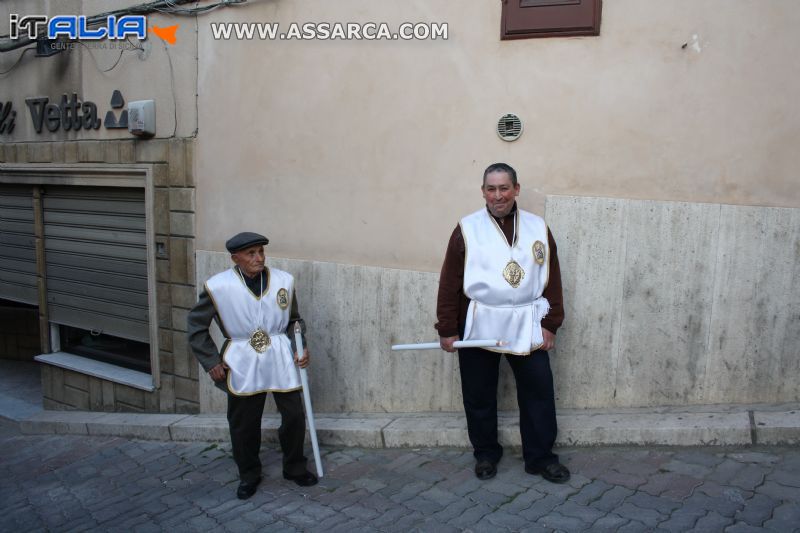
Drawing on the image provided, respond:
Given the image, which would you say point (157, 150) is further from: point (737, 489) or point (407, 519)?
point (737, 489)

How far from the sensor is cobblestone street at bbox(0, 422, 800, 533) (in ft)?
11.7

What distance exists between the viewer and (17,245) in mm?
8664

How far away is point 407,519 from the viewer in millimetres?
3863

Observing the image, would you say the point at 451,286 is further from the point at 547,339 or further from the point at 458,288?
the point at 547,339

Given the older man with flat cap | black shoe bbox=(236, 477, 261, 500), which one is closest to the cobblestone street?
black shoe bbox=(236, 477, 261, 500)

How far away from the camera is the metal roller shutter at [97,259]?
23.4 feet

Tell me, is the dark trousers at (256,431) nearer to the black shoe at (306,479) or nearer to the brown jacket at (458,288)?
the black shoe at (306,479)

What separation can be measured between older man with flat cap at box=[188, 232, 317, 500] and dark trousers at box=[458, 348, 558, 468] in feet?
3.65

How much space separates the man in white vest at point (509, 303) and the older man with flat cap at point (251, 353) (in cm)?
111

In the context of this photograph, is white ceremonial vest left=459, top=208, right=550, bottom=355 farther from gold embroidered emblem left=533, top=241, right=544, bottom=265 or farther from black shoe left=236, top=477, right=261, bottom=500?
black shoe left=236, top=477, right=261, bottom=500

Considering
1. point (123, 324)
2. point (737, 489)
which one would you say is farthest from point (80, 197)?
point (737, 489)
